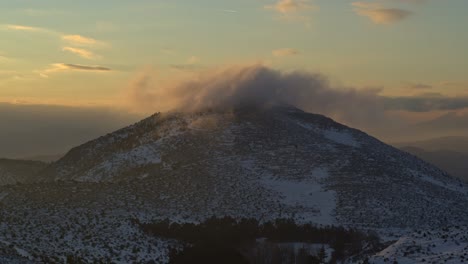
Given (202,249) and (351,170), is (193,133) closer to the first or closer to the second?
(351,170)

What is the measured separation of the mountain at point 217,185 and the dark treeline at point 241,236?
1.83 meters

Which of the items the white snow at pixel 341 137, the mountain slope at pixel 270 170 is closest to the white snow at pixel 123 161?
the mountain slope at pixel 270 170

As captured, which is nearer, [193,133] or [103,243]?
[103,243]

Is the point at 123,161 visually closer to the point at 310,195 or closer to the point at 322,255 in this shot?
the point at 310,195

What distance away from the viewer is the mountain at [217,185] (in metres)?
53.6

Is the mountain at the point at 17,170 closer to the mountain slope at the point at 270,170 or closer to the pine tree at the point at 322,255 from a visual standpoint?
the mountain slope at the point at 270,170

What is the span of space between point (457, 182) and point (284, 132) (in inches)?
1126

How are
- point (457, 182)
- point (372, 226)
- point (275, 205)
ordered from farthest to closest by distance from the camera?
point (457, 182) → point (275, 205) → point (372, 226)

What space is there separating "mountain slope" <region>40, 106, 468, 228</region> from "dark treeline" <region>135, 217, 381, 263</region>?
9.41 ft

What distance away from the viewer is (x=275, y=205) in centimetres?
7188

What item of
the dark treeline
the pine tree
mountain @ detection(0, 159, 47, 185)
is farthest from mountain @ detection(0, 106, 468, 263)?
the pine tree

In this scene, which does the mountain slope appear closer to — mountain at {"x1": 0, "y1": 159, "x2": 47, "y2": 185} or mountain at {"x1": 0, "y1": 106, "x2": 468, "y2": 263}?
mountain at {"x1": 0, "y1": 106, "x2": 468, "y2": 263}

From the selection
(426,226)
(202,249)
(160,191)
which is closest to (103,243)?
(202,249)

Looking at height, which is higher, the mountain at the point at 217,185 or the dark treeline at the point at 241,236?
the mountain at the point at 217,185
